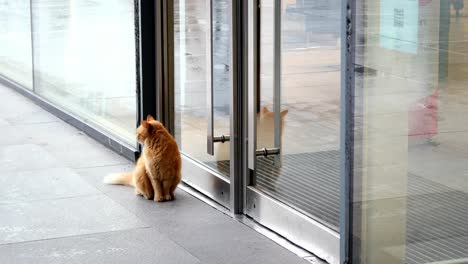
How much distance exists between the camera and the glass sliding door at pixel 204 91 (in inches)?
239

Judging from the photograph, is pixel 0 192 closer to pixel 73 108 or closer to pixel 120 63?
pixel 120 63

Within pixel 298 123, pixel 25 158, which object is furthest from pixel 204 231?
pixel 25 158

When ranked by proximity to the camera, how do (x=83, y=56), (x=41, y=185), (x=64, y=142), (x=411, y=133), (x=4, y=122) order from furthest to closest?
(x=4, y=122) → (x=83, y=56) → (x=64, y=142) → (x=41, y=185) → (x=411, y=133)

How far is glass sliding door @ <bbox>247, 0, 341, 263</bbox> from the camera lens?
501 cm

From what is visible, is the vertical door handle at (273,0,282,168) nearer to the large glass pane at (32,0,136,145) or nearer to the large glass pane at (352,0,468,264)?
the large glass pane at (352,0,468,264)

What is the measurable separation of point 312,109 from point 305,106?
0.07m

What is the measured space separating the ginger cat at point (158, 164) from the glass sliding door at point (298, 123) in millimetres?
631

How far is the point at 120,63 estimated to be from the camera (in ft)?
24.8

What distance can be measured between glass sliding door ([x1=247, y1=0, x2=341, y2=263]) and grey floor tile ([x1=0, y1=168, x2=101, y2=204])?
4.47 feet

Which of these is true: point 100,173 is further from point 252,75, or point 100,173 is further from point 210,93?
point 252,75

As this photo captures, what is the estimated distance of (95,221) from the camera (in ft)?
19.2

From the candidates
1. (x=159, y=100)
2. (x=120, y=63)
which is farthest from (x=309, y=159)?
(x=120, y=63)

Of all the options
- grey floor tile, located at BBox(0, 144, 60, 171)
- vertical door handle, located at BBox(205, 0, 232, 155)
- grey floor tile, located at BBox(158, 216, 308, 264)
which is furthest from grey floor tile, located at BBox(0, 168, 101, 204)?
grey floor tile, located at BBox(158, 216, 308, 264)

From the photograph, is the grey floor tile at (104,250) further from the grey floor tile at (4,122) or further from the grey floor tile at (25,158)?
the grey floor tile at (4,122)
